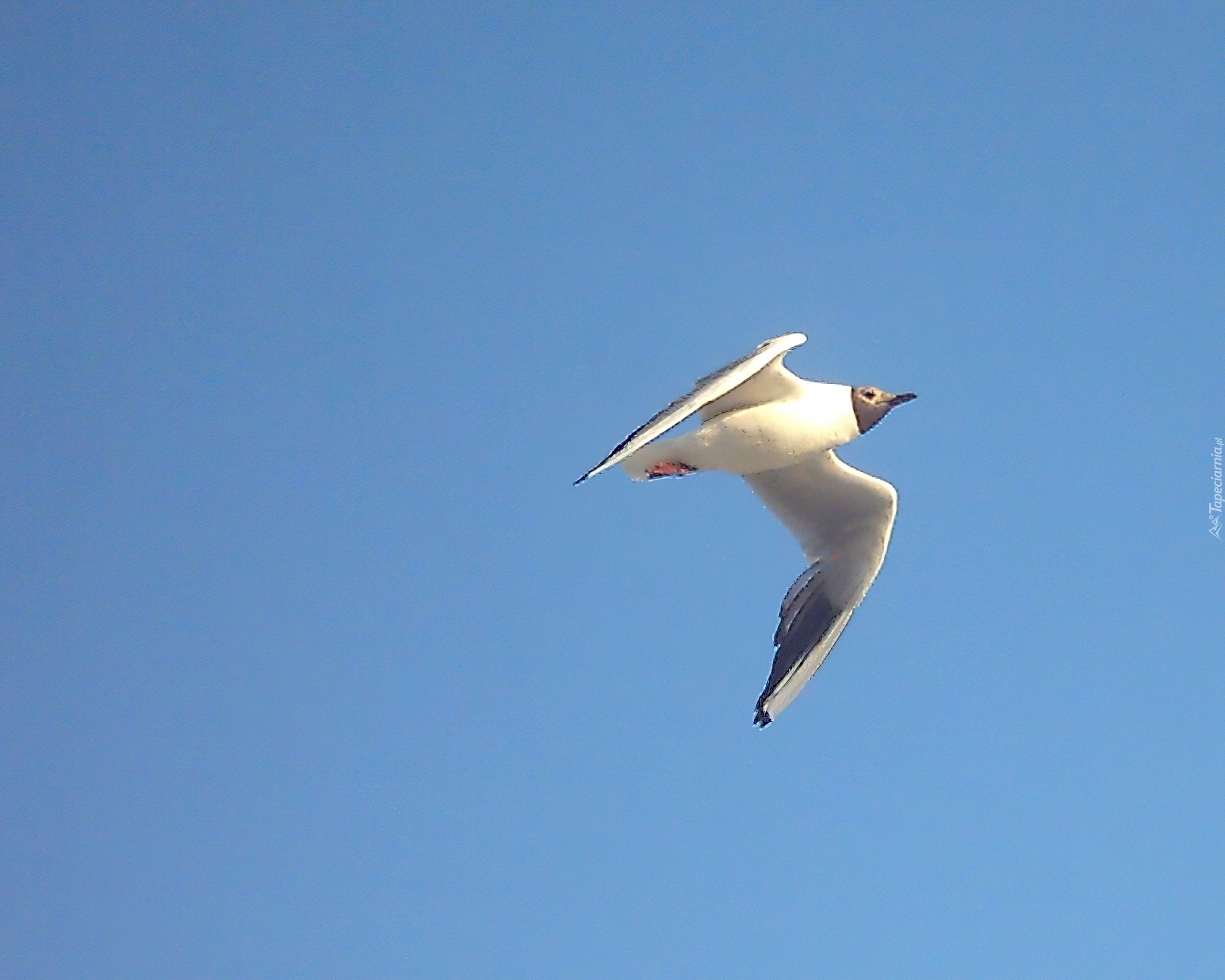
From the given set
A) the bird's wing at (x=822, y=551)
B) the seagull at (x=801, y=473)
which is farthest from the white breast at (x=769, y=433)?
the bird's wing at (x=822, y=551)

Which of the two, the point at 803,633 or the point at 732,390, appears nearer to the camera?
the point at 732,390

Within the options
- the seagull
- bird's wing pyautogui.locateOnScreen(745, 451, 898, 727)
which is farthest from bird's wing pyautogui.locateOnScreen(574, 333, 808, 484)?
bird's wing pyautogui.locateOnScreen(745, 451, 898, 727)

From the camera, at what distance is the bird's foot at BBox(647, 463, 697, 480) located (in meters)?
7.50

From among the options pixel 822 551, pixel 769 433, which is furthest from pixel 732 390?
pixel 822 551

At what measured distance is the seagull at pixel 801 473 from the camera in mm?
7496

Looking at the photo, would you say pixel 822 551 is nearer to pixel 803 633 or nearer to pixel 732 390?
pixel 803 633

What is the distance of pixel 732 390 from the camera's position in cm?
753

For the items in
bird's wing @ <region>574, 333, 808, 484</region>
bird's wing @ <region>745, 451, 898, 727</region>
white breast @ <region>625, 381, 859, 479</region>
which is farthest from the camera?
bird's wing @ <region>745, 451, 898, 727</region>

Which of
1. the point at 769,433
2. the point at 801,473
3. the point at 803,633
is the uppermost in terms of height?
the point at 769,433

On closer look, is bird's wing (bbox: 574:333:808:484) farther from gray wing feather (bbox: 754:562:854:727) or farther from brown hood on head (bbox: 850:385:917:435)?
gray wing feather (bbox: 754:562:854:727)

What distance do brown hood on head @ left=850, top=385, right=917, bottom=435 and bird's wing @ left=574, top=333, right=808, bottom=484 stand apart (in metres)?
0.38

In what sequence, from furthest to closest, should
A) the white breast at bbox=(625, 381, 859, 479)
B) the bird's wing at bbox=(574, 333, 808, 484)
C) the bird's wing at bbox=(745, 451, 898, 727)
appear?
1. the bird's wing at bbox=(745, 451, 898, 727)
2. the white breast at bbox=(625, 381, 859, 479)
3. the bird's wing at bbox=(574, 333, 808, 484)

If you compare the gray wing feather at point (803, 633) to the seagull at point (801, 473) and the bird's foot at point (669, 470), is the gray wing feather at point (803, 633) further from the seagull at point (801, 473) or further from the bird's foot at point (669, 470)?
the bird's foot at point (669, 470)

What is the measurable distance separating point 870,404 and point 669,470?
1295mm
